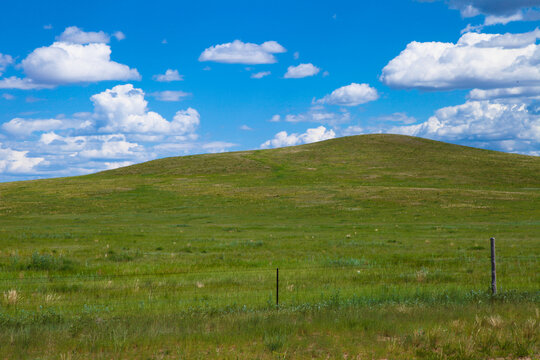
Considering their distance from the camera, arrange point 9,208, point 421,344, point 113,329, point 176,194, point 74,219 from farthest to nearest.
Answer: point 176,194
point 9,208
point 74,219
point 113,329
point 421,344

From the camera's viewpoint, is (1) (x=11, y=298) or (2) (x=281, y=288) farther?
(2) (x=281, y=288)

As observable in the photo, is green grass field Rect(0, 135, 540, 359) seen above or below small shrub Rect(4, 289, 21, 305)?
below

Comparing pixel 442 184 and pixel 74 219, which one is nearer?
pixel 74 219

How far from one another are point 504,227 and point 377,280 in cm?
2827

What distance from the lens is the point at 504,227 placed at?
40.2 meters

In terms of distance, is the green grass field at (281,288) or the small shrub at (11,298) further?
the small shrub at (11,298)

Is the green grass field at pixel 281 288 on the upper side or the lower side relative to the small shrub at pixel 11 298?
lower

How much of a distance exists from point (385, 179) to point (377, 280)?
72.9 metres

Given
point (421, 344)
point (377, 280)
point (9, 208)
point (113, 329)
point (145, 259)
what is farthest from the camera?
point (9, 208)

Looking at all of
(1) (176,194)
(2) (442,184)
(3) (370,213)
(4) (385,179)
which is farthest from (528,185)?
(1) (176,194)

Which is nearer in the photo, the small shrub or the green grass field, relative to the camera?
the green grass field

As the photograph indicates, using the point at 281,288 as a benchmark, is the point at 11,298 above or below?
above

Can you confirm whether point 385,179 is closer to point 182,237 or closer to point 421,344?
point 182,237

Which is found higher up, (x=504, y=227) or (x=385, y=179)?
(x=385, y=179)
